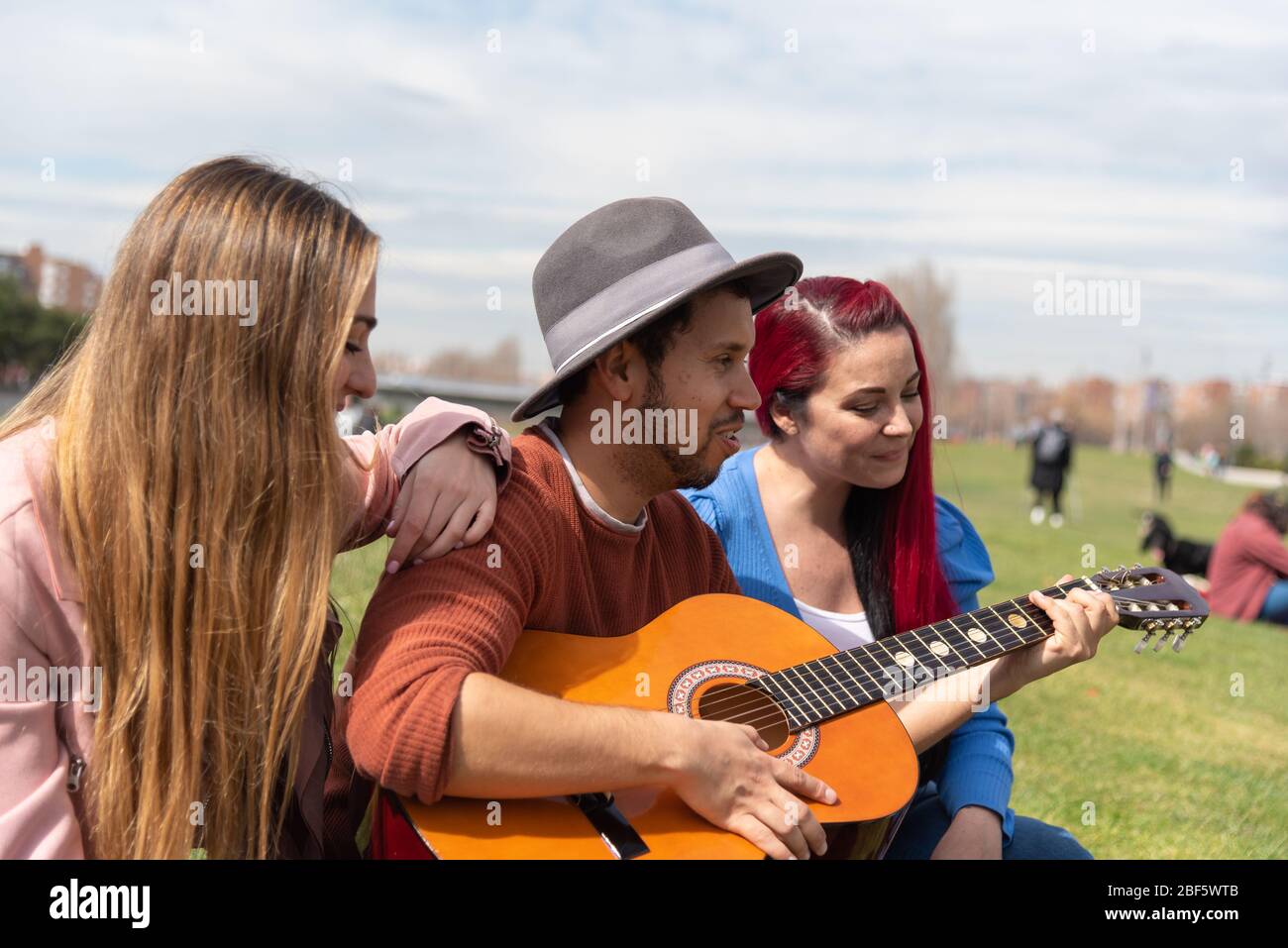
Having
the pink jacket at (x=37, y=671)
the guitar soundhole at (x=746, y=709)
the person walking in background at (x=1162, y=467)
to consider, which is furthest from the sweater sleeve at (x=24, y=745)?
the person walking in background at (x=1162, y=467)

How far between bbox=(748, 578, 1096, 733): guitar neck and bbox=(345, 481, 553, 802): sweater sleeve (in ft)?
2.36

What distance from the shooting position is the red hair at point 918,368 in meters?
3.40

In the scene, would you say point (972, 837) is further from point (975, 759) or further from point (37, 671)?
point (37, 671)

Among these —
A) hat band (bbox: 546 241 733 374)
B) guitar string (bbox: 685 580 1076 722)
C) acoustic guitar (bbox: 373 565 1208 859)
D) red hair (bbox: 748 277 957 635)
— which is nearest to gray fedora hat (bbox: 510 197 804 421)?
hat band (bbox: 546 241 733 374)

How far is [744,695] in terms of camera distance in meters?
2.70

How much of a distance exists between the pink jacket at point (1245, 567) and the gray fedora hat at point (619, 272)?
9.69m

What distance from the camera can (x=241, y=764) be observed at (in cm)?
215

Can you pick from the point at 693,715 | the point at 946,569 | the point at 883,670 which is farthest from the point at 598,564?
the point at 946,569

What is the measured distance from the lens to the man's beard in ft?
8.50

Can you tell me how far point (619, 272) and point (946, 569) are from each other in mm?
1520

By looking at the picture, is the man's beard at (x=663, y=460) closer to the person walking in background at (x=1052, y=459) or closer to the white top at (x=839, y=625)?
the white top at (x=839, y=625)
